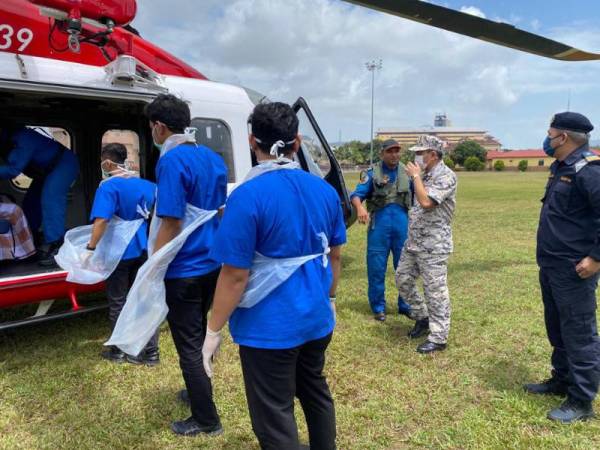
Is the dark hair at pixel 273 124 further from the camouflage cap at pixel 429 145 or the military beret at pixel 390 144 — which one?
the military beret at pixel 390 144

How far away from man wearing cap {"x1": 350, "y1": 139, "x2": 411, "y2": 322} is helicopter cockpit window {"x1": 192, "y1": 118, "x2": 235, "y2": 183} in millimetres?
1395

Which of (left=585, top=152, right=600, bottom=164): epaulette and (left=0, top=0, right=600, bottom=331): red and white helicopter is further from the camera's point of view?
(left=0, top=0, right=600, bottom=331): red and white helicopter

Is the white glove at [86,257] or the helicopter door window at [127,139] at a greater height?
the helicopter door window at [127,139]

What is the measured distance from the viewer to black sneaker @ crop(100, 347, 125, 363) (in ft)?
12.8

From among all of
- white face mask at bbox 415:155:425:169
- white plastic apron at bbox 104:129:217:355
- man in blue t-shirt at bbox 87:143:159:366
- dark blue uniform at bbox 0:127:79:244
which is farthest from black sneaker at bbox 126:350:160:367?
white face mask at bbox 415:155:425:169

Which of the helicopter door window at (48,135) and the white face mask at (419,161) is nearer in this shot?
the white face mask at (419,161)

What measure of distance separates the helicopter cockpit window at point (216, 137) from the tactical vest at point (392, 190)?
5.03 feet

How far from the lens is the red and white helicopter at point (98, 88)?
137 inches

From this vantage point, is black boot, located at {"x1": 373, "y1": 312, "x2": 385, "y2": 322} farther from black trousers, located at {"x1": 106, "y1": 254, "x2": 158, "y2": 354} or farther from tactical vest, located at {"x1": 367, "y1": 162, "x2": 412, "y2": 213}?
black trousers, located at {"x1": 106, "y1": 254, "x2": 158, "y2": 354}

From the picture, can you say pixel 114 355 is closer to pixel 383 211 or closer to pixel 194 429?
pixel 194 429

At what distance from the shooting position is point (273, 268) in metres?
1.89

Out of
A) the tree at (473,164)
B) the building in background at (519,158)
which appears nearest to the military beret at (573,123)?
the tree at (473,164)

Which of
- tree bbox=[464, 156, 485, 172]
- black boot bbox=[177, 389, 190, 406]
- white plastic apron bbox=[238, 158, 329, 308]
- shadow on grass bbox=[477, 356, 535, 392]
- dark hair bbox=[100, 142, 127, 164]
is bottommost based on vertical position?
tree bbox=[464, 156, 485, 172]

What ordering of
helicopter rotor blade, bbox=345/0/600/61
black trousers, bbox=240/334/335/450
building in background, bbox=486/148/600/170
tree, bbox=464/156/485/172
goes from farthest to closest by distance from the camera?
building in background, bbox=486/148/600/170, tree, bbox=464/156/485/172, helicopter rotor blade, bbox=345/0/600/61, black trousers, bbox=240/334/335/450
